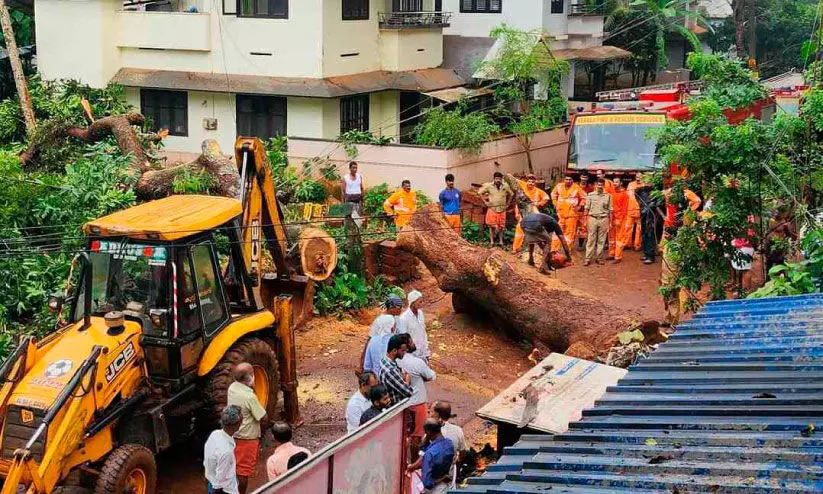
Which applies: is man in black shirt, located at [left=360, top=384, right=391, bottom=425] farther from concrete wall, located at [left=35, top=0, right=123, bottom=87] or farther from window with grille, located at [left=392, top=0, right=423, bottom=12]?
window with grille, located at [left=392, top=0, right=423, bottom=12]

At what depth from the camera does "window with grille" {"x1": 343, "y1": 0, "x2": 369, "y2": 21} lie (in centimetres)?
2581

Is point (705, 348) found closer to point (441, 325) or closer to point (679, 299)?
point (679, 299)

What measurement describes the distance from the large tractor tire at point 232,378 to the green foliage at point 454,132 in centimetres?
1146

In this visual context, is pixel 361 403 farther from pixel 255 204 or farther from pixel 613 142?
pixel 613 142

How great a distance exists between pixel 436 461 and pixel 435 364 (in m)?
5.67

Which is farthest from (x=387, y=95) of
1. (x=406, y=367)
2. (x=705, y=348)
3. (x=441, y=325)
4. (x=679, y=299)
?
(x=705, y=348)

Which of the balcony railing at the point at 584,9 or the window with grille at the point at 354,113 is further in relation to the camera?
the balcony railing at the point at 584,9

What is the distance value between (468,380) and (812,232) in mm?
5264

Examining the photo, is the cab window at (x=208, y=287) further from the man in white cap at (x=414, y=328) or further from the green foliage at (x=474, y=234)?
the green foliage at (x=474, y=234)

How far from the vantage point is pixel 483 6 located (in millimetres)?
29953

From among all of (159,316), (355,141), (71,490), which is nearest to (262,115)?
(355,141)

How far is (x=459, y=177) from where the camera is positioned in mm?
23359

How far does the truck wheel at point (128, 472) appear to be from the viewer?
31.9 feet

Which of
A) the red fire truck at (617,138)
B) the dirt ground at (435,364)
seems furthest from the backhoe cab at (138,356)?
the red fire truck at (617,138)
